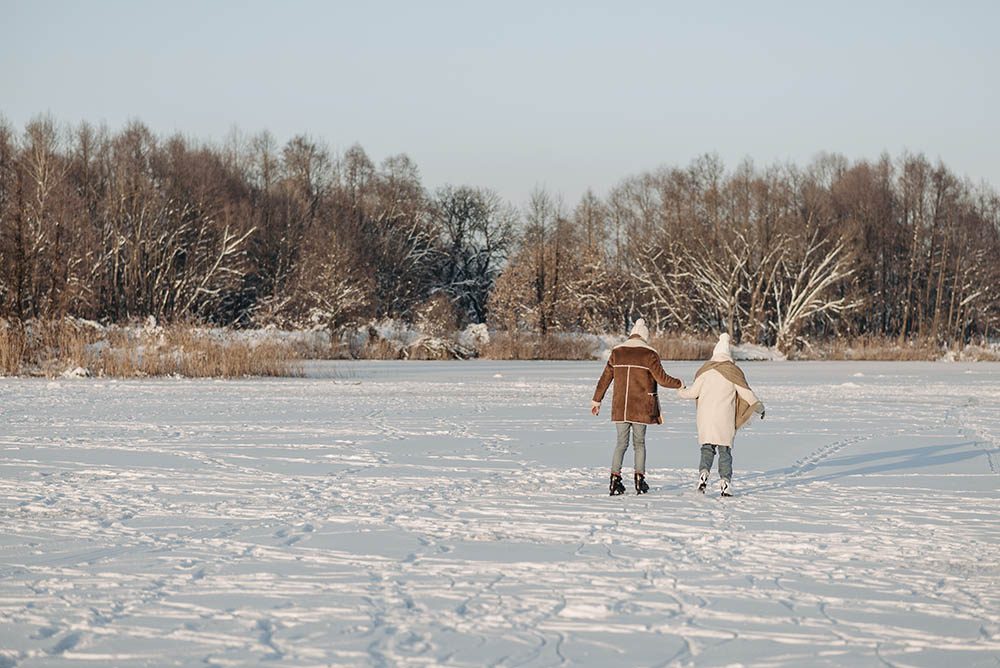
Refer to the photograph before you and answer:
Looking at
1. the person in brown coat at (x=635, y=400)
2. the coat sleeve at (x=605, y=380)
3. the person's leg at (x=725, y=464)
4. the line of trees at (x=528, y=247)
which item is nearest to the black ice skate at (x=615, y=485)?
the person in brown coat at (x=635, y=400)

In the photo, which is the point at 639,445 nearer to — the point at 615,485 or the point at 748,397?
the point at 615,485

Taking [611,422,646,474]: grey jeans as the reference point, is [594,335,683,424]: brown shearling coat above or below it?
above

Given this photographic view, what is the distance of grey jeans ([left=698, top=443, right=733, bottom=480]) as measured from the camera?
396 inches

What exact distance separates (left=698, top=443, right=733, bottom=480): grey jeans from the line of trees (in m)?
34.9

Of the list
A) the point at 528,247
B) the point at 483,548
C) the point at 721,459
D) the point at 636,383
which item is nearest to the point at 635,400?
the point at 636,383

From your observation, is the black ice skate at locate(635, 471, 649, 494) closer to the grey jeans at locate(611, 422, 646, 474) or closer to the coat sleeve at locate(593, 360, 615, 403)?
the grey jeans at locate(611, 422, 646, 474)

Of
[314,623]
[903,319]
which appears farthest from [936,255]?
[314,623]

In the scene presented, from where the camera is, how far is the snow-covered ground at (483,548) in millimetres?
5262

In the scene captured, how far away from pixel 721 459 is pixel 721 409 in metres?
0.43

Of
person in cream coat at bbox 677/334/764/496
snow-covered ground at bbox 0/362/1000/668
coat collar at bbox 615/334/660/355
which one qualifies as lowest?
snow-covered ground at bbox 0/362/1000/668

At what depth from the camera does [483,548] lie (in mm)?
7516

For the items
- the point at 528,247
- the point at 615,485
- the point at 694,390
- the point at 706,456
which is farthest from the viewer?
the point at 528,247

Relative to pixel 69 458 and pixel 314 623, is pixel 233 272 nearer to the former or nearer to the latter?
pixel 69 458

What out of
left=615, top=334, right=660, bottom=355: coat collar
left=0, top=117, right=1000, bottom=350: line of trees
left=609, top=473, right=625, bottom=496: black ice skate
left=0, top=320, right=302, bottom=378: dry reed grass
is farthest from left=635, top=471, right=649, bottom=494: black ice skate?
left=0, top=117, right=1000, bottom=350: line of trees
